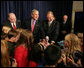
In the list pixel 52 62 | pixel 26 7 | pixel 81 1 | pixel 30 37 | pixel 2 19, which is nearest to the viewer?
pixel 52 62

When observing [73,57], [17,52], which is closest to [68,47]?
[73,57]

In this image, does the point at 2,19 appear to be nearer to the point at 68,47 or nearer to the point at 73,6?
the point at 73,6

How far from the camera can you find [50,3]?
516 centimetres

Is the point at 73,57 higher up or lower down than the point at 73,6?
lower down

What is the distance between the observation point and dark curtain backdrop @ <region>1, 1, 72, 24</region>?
173 inches

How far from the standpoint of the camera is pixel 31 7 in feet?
15.9

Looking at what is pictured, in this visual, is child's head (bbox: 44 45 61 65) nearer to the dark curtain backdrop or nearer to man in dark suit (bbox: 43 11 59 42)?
man in dark suit (bbox: 43 11 59 42)

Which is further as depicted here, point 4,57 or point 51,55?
point 4,57

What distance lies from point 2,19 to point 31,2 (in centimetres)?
126

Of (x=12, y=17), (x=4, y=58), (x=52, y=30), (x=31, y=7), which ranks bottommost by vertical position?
(x=4, y=58)

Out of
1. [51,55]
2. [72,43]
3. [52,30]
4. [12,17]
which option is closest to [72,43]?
[72,43]

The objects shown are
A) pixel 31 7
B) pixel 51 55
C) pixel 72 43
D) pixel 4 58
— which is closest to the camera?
pixel 51 55

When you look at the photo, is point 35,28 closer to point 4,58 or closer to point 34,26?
point 34,26

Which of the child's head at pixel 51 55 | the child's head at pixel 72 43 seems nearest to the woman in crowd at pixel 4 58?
the child's head at pixel 51 55
